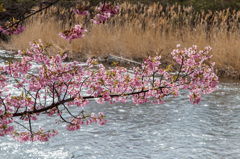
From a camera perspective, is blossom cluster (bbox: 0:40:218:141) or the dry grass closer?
blossom cluster (bbox: 0:40:218:141)

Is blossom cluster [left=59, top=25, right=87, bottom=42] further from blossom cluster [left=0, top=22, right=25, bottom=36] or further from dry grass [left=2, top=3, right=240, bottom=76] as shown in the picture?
dry grass [left=2, top=3, right=240, bottom=76]

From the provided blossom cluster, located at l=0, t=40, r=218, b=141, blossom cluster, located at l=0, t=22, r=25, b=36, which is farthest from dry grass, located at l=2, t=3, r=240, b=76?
blossom cluster, located at l=0, t=22, r=25, b=36

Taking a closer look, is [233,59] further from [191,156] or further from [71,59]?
[191,156]

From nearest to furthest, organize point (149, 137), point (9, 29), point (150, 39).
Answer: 1. point (9, 29)
2. point (149, 137)
3. point (150, 39)

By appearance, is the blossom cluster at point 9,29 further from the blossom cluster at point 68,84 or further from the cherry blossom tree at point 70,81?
the blossom cluster at point 68,84

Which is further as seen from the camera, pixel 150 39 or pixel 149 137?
pixel 150 39

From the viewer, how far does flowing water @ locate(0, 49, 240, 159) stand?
287 centimetres

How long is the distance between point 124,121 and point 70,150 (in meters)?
1.03

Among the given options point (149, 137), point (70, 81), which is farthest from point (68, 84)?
point (149, 137)

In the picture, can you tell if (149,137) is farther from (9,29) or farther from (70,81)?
(9,29)

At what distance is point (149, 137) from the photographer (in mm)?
3291

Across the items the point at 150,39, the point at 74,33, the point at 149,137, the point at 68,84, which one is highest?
the point at 150,39

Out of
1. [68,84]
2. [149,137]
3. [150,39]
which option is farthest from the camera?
[150,39]

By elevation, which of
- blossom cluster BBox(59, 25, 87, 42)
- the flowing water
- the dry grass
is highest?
the dry grass
